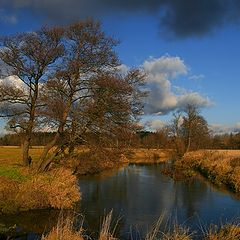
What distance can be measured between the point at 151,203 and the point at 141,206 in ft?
3.89

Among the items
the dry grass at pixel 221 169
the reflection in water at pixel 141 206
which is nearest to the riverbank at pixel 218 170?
the dry grass at pixel 221 169

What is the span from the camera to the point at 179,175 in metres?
40.0

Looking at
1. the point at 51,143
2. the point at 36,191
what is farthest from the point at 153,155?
the point at 36,191

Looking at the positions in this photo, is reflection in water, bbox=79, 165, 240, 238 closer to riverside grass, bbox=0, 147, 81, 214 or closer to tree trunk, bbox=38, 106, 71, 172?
riverside grass, bbox=0, 147, 81, 214

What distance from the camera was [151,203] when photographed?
2370cm

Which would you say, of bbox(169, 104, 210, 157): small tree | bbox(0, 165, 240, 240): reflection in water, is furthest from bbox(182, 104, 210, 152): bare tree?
bbox(0, 165, 240, 240): reflection in water

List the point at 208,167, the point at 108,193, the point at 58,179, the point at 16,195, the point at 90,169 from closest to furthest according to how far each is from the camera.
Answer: the point at 16,195
the point at 58,179
the point at 108,193
the point at 90,169
the point at 208,167

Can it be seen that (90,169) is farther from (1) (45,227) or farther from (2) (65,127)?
(1) (45,227)

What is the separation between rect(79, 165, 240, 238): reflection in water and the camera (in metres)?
19.0

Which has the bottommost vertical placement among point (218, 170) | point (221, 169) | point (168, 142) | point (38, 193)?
point (38, 193)

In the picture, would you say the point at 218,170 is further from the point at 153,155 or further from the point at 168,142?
the point at 168,142

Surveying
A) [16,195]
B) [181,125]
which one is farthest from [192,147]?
[16,195]

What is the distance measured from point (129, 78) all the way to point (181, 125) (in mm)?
42191

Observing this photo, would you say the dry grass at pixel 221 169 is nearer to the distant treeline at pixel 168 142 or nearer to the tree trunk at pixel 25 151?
the tree trunk at pixel 25 151
